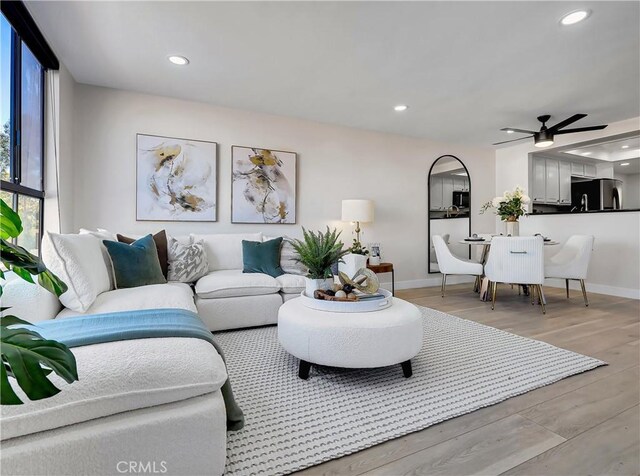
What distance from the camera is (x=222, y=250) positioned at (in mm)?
3545

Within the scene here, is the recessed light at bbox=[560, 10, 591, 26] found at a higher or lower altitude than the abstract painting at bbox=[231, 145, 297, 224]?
higher

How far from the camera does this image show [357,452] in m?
1.34

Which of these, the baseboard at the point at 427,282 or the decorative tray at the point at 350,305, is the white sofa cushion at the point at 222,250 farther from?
the baseboard at the point at 427,282

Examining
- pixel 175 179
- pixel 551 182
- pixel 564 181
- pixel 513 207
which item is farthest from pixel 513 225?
pixel 175 179

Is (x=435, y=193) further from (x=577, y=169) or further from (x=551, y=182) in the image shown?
(x=577, y=169)

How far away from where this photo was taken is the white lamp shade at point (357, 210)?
165 inches

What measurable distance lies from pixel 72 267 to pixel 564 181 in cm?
705

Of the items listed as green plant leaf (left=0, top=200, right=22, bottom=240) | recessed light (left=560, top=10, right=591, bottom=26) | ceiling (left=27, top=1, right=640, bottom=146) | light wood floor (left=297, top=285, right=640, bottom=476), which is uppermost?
ceiling (left=27, top=1, right=640, bottom=146)

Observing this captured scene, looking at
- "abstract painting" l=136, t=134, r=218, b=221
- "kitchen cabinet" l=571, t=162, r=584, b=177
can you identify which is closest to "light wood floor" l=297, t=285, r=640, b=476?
"abstract painting" l=136, t=134, r=218, b=221

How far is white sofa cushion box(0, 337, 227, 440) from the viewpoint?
3.07 feet

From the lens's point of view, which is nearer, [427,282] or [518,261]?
[518,261]

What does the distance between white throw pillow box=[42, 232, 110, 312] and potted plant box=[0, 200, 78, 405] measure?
122 centimetres

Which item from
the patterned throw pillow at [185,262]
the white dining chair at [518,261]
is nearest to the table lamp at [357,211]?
→ the white dining chair at [518,261]

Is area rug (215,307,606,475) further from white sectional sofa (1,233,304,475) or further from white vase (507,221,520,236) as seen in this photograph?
white vase (507,221,520,236)
